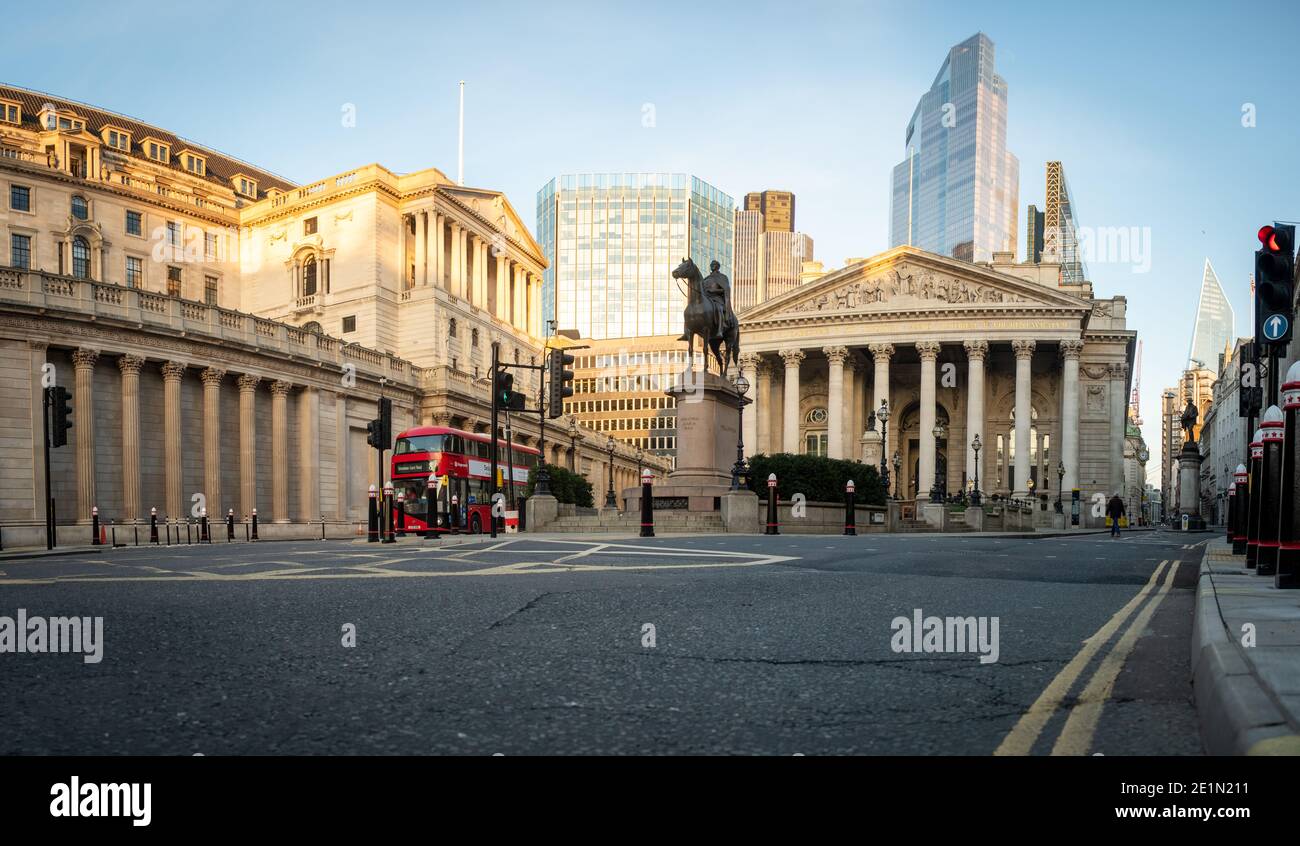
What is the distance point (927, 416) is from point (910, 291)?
9499mm

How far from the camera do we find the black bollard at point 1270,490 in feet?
23.7

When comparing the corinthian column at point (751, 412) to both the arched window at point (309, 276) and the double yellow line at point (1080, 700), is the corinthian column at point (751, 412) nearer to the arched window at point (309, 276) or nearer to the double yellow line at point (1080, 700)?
the arched window at point (309, 276)

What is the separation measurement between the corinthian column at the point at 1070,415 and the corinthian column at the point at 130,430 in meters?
55.9

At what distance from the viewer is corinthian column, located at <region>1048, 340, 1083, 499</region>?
60.8 metres

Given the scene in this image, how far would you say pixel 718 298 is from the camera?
2578cm

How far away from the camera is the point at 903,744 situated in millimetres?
2975

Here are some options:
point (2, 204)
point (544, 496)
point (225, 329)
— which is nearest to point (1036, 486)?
point (544, 496)

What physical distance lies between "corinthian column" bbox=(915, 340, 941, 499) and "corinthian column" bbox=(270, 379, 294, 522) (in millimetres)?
41283

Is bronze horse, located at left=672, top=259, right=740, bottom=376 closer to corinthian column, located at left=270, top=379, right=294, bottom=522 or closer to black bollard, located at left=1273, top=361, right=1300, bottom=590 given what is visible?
black bollard, located at left=1273, top=361, right=1300, bottom=590

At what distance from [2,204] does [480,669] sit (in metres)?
67.2

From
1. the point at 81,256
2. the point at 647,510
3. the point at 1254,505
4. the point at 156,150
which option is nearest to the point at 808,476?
the point at 647,510

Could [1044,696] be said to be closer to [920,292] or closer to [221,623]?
[221,623]

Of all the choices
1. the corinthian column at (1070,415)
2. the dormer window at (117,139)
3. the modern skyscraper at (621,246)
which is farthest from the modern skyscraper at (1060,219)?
the dormer window at (117,139)

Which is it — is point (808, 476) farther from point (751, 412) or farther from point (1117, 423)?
point (1117, 423)
